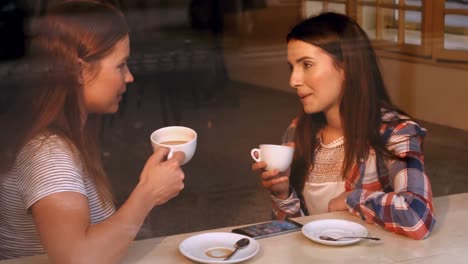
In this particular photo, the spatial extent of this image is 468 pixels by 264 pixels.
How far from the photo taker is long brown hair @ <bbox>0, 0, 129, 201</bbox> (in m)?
1.64

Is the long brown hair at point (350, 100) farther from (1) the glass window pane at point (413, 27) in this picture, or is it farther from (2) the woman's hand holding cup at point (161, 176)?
(1) the glass window pane at point (413, 27)

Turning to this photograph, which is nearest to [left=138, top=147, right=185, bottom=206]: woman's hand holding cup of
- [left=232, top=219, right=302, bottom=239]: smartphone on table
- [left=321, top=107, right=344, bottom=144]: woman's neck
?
[left=232, top=219, right=302, bottom=239]: smartphone on table

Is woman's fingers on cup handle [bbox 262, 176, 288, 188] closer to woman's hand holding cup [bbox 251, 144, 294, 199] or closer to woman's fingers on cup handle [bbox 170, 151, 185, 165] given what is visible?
woman's hand holding cup [bbox 251, 144, 294, 199]

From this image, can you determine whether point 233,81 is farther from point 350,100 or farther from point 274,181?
point 274,181

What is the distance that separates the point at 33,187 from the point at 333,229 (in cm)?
62

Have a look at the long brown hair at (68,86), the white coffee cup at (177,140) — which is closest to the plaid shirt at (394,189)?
the white coffee cup at (177,140)

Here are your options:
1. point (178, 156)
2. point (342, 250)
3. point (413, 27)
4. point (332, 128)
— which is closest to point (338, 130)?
point (332, 128)

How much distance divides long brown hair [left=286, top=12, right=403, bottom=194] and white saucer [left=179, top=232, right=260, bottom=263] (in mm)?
400

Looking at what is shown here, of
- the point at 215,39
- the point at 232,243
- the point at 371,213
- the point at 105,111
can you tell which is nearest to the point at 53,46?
the point at 105,111

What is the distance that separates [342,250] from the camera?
1.69 meters

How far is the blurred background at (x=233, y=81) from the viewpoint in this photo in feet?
7.73

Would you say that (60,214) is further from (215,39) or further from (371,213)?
(215,39)

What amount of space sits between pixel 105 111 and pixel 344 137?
638 mm

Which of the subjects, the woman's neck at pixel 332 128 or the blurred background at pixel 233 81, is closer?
the woman's neck at pixel 332 128
